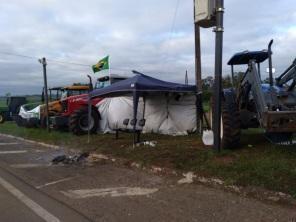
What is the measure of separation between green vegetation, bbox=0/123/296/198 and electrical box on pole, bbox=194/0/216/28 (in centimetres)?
295

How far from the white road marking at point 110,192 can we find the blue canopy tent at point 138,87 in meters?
5.56

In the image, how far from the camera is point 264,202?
27.2 feet

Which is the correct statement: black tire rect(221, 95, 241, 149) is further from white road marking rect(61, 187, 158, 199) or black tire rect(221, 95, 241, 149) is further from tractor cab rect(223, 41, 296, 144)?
white road marking rect(61, 187, 158, 199)

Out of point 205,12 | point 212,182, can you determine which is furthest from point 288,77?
point 212,182

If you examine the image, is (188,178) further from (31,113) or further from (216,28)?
(31,113)

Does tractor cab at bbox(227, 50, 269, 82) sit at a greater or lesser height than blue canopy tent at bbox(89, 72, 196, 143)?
greater

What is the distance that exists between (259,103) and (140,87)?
513cm

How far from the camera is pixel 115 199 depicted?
889cm

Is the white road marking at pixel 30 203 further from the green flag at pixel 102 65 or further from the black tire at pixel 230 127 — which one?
the green flag at pixel 102 65

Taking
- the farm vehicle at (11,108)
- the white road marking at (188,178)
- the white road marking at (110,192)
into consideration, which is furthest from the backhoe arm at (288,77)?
the farm vehicle at (11,108)

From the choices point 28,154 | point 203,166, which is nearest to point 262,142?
point 203,166

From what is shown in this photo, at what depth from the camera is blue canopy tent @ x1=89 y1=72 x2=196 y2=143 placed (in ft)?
51.3

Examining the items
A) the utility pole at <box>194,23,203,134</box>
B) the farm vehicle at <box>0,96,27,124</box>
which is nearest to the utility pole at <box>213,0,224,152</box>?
the utility pole at <box>194,23,203,134</box>

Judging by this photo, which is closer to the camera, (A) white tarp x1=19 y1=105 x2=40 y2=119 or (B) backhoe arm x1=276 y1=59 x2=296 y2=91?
(B) backhoe arm x1=276 y1=59 x2=296 y2=91
